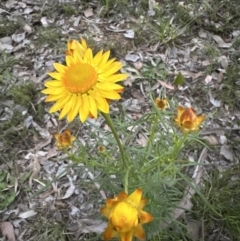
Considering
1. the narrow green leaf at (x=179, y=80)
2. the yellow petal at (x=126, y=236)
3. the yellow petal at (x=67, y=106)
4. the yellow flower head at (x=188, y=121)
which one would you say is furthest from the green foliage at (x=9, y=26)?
the yellow petal at (x=126, y=236)

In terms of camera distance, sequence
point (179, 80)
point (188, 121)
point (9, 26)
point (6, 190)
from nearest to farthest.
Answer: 1. point (188, 121)
2. point (6, 190)
3. point (179, 80)
4. point (9, 26)

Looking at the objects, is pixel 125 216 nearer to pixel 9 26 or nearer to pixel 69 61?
pixel 69 61

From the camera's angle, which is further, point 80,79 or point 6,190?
point 6,190

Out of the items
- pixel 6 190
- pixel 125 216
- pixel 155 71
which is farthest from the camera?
pixel 155 71

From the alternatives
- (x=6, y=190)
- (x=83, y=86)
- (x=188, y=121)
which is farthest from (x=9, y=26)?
(x=188, y=121)

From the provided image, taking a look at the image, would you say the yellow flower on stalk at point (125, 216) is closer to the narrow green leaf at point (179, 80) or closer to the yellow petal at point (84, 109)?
the yellow petal at point (84, 109)

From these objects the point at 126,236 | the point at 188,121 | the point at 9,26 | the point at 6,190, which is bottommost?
the point at 6,190
